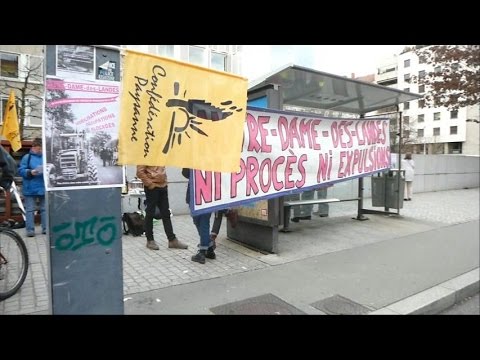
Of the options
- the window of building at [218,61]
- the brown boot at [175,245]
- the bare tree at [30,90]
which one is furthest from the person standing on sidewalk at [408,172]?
the window of building at [218,61]

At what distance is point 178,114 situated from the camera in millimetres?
2943

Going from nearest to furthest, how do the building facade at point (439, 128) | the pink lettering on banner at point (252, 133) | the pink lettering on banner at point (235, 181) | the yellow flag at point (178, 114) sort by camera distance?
the yellow flag at point (178, 114)
the pink lettering on banner at point (235, 181)
the pink lettering on banner at point (252, 133)
the building facade at point (439, 128)

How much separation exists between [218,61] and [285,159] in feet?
77.9

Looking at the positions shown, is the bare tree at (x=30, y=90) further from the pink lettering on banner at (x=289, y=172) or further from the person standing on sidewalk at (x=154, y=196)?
the pink lettering on banner at (x=289, y=172)

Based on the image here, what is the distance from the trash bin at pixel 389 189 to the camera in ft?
27.7

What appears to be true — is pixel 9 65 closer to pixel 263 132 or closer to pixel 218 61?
pixel 218 61

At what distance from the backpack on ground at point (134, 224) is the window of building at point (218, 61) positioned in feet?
71.3

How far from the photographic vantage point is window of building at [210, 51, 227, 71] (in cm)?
2642

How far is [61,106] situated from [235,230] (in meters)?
4.05

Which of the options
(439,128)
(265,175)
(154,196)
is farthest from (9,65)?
(439,128)

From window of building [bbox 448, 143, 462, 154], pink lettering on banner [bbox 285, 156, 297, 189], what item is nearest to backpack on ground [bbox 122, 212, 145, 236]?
pink lettering on banner [bbox 285, 156, 297, 189]

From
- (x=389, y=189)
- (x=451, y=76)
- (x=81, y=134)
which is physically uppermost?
(x=451, y=76)

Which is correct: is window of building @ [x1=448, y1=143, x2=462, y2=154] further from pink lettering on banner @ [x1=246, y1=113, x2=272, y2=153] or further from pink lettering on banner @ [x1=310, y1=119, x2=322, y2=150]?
pink lettering on banner @ [x1=246, y1=113, x2=272, y2=153]

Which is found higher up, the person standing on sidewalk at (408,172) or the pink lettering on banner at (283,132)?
the pink lettering on banner at (283,132)
